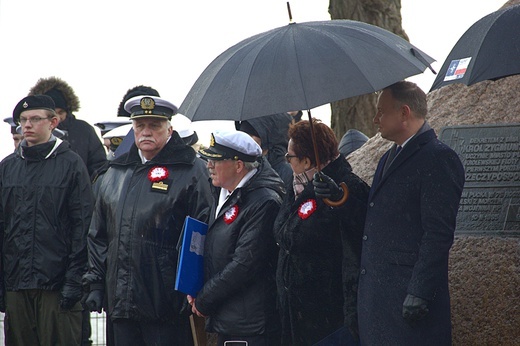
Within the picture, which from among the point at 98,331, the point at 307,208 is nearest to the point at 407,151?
the point at 307,208

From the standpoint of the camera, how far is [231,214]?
235 inches

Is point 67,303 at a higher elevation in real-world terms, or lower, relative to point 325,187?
lower

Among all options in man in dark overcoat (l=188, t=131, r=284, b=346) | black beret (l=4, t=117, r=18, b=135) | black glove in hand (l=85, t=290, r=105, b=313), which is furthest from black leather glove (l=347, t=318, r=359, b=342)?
black beret (l=4, t=117, r=18, b=135)

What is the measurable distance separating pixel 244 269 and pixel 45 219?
222cm

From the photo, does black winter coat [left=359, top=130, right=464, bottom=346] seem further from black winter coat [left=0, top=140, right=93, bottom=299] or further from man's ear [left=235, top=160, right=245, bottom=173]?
black winter coat [left=0, top=140, right=93, bottom=299]

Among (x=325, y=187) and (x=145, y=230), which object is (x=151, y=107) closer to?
(x=145, y=230)

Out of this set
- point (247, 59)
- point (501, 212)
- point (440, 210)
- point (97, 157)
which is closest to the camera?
point (440, 210)

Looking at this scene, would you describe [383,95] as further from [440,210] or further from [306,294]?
[306,294]

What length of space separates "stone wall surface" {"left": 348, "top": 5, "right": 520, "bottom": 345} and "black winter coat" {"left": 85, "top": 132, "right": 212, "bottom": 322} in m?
1.63

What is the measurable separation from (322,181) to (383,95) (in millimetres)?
543

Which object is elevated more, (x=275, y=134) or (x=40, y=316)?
(x=275, y=134)

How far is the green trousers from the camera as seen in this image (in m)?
7.37

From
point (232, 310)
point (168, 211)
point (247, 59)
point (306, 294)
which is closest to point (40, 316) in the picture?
point (168, 211)

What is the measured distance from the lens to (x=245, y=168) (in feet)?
20.1
